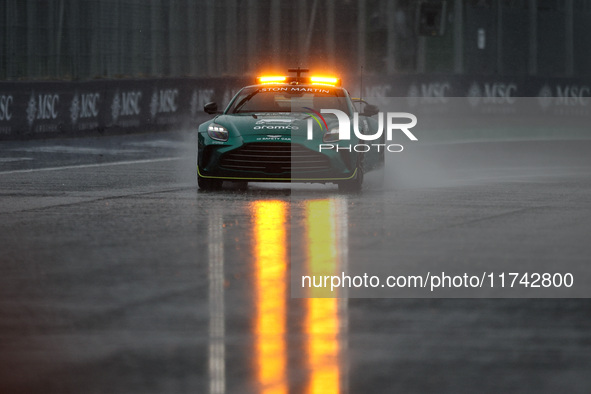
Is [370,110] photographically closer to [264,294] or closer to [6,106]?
[264,294]

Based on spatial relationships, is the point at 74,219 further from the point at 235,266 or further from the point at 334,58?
the point at 334,58

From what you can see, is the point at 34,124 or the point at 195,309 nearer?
the point at 195,309

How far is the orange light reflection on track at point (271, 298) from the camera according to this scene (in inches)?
278

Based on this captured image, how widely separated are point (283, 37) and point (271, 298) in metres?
34.1

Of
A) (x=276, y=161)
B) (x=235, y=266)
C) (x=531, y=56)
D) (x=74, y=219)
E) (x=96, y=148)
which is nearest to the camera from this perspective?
(x=235, y=266)

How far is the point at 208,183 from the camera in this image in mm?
17859

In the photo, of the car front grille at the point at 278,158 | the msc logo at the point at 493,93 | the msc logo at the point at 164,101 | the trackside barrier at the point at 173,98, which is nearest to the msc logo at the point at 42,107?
the trackside barrier at the point at 173,98

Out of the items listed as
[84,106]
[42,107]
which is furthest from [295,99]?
[84,106]

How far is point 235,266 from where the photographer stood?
1098cm

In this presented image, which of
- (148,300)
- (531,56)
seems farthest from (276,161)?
(531,56)

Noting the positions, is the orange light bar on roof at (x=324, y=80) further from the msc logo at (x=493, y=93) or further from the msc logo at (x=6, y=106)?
the msc logo at (x=493, y=93)

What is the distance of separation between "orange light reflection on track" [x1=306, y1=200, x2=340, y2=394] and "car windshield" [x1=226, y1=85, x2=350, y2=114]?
3.72m

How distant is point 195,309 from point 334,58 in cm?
3710

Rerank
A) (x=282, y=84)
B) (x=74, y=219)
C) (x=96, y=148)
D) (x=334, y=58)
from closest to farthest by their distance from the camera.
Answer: (x=74, y=219), (x=282, y=84), (x=96, y=148), (x=334, y=58)
